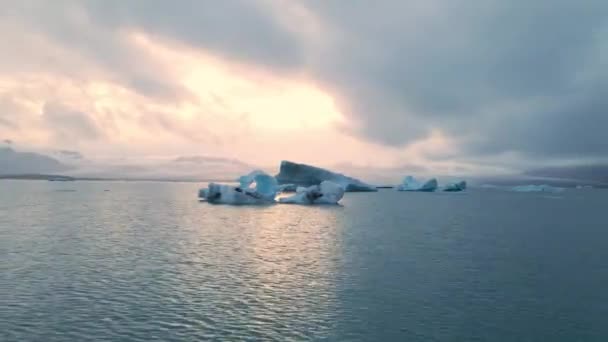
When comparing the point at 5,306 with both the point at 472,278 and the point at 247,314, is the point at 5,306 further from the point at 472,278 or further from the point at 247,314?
the point at 472,278

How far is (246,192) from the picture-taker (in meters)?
44.5

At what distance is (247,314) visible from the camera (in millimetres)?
10227

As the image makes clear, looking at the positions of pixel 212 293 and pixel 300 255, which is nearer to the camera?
pixel 212 293

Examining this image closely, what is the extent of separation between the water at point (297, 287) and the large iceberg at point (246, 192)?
2047 centimetres

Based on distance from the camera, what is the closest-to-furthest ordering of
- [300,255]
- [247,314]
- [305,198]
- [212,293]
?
1. [247,314]
2. [212,293]
3. [300,255]
4. [305,198]

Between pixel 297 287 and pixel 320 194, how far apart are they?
35.8 m

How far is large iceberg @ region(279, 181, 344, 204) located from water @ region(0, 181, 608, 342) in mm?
23766

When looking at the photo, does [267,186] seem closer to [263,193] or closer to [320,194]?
[263,193]

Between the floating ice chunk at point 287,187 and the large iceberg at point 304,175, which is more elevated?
the large iceberg at point 304,175

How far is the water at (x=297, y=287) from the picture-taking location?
9414mm

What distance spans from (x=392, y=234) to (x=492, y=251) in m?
6.12

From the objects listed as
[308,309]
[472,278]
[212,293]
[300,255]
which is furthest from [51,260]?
[472,278]

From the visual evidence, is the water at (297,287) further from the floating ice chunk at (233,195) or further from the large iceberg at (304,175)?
the large iceberg at (304,175)

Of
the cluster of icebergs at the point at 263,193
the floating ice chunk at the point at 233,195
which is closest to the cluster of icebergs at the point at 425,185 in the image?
the cluster of icebergs at the point at 263,193
